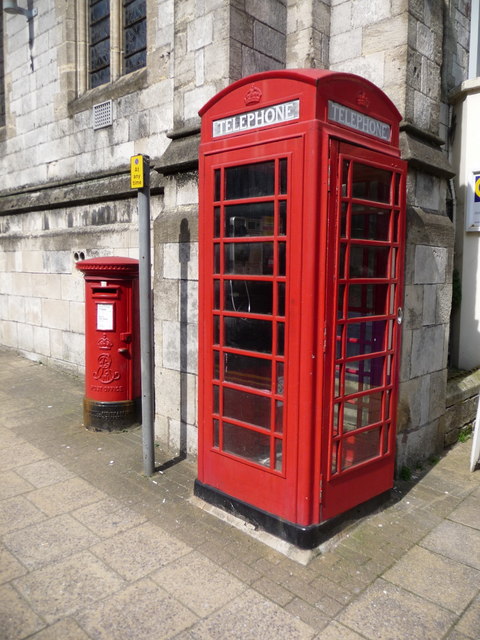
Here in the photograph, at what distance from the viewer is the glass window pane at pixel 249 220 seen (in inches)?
127

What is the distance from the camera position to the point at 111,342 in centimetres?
536

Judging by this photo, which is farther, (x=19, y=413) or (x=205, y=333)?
(x=19, y=413)

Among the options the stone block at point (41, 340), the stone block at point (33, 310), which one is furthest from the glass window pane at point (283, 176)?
the stone block at point (33, 310)

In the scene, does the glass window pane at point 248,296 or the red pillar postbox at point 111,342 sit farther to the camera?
the red pillar postbox at point 111,342

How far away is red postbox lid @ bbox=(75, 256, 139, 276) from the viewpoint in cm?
519

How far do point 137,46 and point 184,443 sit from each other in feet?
18.0

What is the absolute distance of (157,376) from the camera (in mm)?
4953

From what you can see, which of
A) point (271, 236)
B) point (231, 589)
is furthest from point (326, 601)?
point (271, 236)

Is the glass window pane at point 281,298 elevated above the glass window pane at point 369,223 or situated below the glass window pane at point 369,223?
below

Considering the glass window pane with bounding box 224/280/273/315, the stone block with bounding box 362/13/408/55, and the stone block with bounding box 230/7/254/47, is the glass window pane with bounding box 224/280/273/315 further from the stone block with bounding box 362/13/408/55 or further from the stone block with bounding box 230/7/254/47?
the stone block with bounding box 362/13/408/55

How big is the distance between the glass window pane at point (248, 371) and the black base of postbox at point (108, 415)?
227 centimetres

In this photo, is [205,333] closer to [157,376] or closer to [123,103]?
[157,376]

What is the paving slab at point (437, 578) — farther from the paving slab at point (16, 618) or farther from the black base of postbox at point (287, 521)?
the paving slab at point (16, 618)

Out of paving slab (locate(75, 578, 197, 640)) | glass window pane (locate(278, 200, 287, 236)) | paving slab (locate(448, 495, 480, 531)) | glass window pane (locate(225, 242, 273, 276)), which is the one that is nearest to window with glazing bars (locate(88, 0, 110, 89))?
glass window pane (locate(225, 242, 273, 276))
